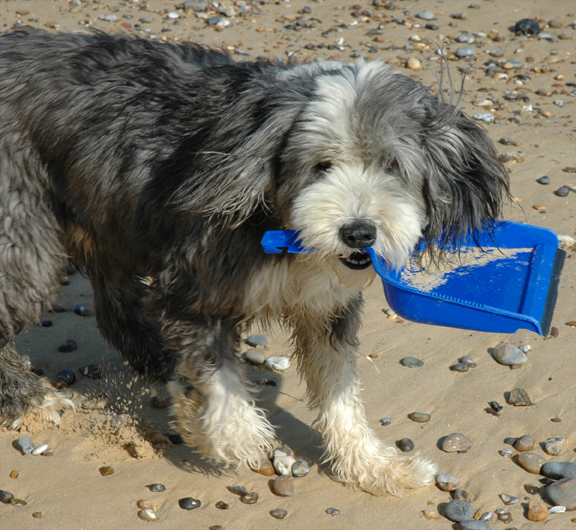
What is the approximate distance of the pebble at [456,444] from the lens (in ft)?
12.3

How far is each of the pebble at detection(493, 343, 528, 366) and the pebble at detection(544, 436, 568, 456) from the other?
0.69 m

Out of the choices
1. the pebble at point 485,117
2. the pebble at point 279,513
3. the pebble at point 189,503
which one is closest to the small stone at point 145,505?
the pebble at point 189,503

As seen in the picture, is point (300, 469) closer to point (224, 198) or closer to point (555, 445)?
point (555, 445)

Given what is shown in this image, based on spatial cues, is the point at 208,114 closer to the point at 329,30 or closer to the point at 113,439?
the point at 113,439

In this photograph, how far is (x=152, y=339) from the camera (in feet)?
14.3

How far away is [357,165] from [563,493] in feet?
5.94

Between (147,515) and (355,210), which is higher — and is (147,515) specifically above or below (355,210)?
below

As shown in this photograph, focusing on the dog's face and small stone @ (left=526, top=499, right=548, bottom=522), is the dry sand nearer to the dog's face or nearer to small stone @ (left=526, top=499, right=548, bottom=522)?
small stone @ (left=526, top=499, right=548, bottom=522)

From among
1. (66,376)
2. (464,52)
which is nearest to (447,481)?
(66,376)

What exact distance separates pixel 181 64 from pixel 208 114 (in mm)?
493

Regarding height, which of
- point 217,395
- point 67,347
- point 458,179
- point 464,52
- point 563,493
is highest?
point 458,179

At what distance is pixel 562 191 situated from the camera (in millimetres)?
5816

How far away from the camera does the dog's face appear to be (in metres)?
2.61

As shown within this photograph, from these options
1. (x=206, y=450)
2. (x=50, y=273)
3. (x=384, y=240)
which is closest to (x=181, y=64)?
(x=50, y=273)
